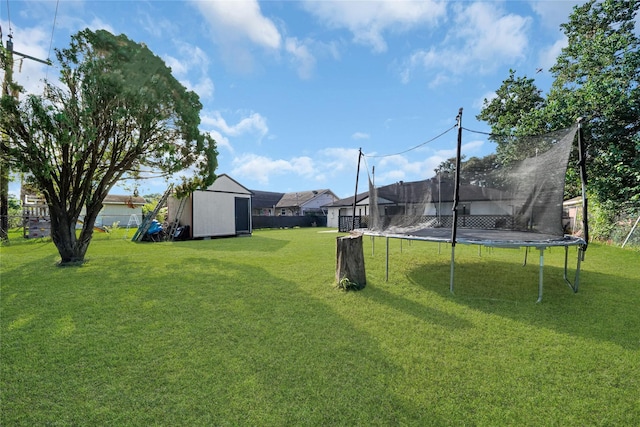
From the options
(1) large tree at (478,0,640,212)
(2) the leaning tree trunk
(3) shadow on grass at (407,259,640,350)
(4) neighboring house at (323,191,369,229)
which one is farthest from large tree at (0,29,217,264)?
(4) neighboring house at (323,191,369,229)

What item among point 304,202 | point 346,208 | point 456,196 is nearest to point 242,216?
point 346,208

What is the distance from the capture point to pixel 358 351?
7.41 ft

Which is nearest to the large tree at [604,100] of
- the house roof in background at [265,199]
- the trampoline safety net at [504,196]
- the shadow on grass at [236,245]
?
the trampoline safety net at [504,196]

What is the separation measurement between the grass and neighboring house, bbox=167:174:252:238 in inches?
292

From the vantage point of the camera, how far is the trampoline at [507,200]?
3.70 metres

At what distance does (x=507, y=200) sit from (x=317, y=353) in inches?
186

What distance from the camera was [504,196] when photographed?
5.19m

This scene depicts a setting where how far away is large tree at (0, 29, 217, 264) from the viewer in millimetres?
5141

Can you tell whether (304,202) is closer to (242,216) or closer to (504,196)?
(242,216)

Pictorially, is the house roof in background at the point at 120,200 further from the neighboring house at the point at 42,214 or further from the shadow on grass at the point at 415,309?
the shadow on grass at the point at 415,309

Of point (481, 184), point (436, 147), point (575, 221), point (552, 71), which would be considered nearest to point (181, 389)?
point (436, 147)

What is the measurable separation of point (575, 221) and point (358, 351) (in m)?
14.1

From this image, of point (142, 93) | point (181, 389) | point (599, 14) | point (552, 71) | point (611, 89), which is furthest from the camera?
point (552, 71)

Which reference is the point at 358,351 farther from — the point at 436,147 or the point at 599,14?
the point at 599,14
